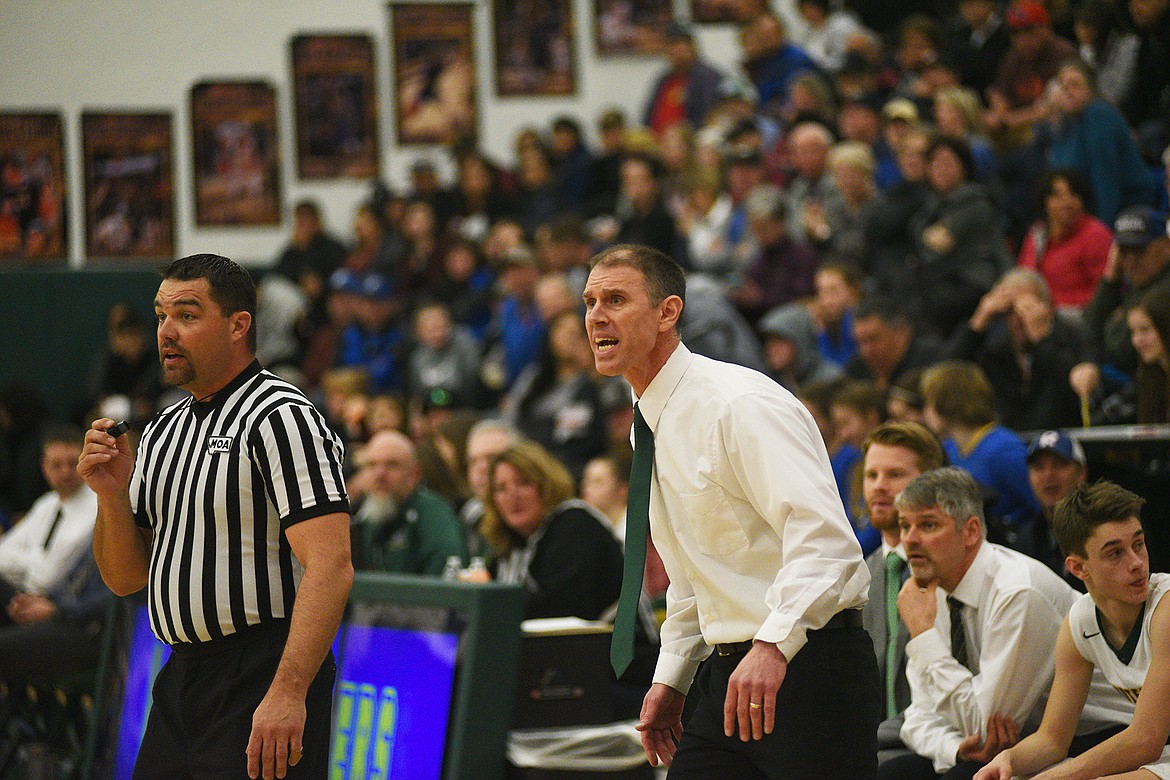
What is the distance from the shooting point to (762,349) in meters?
9.92

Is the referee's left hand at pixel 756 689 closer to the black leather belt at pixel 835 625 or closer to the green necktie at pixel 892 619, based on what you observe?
the black leather belt at pixel 835 625

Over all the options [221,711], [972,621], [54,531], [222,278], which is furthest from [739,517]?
[54,531]

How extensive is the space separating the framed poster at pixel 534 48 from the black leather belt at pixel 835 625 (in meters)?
13.4

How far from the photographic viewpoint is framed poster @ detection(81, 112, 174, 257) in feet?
50.4

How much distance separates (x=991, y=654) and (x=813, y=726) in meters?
1.44

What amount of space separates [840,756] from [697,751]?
0.33m

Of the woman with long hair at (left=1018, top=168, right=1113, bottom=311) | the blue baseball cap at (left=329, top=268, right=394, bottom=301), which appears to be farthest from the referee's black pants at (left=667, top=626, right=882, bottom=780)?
the blue baseball cap at (left=329, top=268, right=394, bottom=301)

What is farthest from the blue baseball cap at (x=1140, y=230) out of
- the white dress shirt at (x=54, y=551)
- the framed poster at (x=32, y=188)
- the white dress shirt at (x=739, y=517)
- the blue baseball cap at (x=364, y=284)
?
the framed poster at (x=32, y=188)

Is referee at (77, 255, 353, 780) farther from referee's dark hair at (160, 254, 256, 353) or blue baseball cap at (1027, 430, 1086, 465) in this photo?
blue baseball cap at (1027, 430, 1086, 465)

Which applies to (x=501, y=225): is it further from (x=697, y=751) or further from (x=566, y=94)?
(x=697, y=751)

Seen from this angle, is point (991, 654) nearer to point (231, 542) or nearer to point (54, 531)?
point (231, 542)

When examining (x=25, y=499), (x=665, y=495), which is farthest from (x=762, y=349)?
(x=665, y=495)

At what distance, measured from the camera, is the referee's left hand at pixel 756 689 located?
3057 millimetres

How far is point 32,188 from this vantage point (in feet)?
49.4
